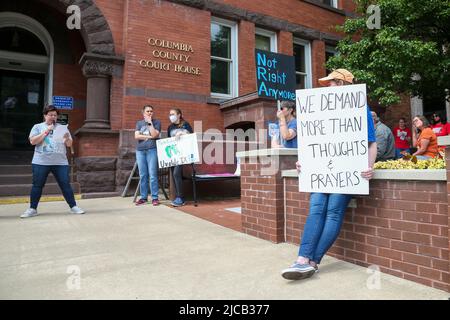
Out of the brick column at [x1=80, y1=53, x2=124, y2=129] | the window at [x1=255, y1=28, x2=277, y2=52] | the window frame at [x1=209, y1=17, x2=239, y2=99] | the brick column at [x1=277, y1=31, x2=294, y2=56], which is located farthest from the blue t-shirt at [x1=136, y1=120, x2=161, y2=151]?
the brick column at [x1=277, y1=31, x2=294, y2=56]

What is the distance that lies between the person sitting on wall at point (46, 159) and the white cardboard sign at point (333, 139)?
4.05m

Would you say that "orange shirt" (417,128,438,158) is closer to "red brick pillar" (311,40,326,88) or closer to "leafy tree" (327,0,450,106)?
"leafy tree" (327,0,450,106)

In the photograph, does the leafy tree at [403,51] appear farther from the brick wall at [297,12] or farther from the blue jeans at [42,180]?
the blue jeans at [42,180]

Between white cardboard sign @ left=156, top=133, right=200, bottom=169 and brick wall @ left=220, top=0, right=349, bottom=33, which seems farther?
brick wall @ left=220, top=0, right=349, bottom=33

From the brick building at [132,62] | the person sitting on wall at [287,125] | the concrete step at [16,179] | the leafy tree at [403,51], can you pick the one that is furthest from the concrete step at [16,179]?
the leafy tree at [403,51]

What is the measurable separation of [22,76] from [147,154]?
6.99 metres

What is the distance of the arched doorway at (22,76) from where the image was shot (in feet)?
33.5

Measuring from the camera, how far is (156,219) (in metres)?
5.25

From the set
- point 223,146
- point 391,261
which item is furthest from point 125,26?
point 391,261

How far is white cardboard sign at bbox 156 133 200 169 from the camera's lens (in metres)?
6.46

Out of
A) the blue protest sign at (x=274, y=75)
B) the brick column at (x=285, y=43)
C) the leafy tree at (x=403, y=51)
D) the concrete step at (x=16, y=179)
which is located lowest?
the concrete step at (x=16, y=179)

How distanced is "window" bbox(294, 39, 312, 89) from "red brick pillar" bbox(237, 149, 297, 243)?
28.3 feet

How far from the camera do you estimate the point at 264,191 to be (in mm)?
4086

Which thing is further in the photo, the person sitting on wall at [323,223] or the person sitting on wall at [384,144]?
the person sitting on wall at [384,144]
